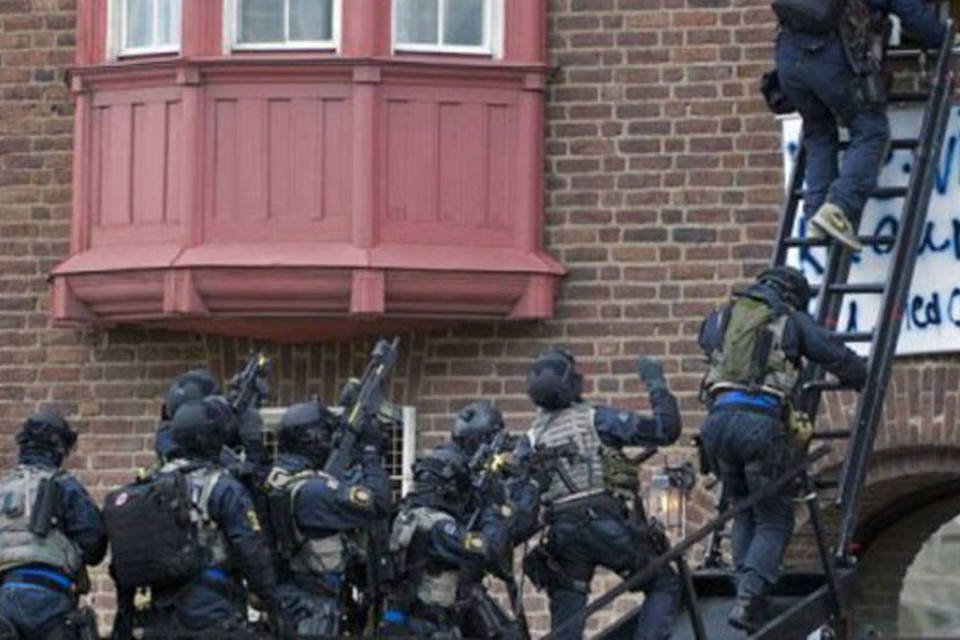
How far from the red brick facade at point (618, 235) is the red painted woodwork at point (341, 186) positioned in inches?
9.8

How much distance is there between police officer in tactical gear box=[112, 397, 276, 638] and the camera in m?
17.6

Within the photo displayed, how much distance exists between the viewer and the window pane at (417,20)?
21531mm

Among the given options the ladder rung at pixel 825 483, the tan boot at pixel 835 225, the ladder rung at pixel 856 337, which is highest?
the tan boot at pixel 835 225

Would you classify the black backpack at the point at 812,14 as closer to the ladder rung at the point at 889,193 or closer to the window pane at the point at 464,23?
the ladder rung at the point at 889,193

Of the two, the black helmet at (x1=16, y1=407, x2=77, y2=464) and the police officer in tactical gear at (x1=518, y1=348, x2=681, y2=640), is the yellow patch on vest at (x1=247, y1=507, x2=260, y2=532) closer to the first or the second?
the black helmet at (x1=16, y1=407, x2=77, y2=464)

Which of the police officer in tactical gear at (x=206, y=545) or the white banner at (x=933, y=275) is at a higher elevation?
the white banner at (x=933, y=275)

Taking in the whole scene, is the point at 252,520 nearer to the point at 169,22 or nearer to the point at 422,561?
the point at 422,561

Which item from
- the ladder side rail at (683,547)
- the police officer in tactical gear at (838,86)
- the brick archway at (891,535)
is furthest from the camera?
the brick archway at (891,535)

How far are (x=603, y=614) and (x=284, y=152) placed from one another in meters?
3.27

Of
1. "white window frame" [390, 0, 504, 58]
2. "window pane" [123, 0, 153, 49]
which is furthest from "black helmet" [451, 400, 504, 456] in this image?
"window pane" [123, 0, 153, 49]

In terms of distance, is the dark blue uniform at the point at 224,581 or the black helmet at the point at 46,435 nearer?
the dark blue uniform at the point at 224,581

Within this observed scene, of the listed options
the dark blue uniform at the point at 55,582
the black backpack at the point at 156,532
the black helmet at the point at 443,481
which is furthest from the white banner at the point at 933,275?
the dark blue uniform at the point at 55,582

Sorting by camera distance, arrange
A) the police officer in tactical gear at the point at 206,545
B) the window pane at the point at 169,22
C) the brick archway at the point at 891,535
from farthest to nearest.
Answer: the brick archway at the point at 891,535 < the window pane at the point at 169,22 < the police officer in tactical gear at the point at 206,545

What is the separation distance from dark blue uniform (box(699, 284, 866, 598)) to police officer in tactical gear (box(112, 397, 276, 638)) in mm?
2270
